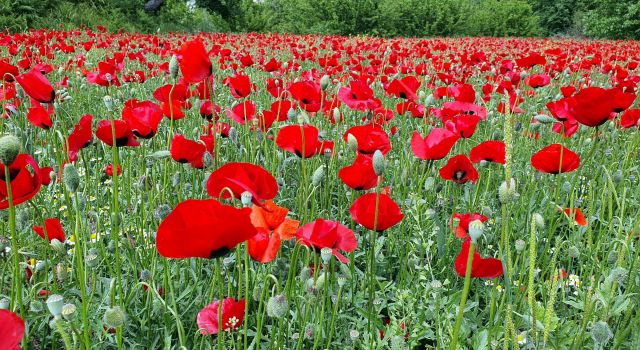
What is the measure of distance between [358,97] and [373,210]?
1.09 metres

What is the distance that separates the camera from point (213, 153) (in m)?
1.76

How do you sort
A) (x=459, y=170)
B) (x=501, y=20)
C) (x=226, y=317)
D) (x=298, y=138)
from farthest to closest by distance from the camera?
(x=501, y=20) → (x=459, y=170) → (x=298, y=138) → (x=226, y=317)

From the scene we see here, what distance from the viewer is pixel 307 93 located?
2.20 metres

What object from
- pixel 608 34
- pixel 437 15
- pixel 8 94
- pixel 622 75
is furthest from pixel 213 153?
pixel 608 34

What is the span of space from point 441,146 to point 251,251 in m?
0.72

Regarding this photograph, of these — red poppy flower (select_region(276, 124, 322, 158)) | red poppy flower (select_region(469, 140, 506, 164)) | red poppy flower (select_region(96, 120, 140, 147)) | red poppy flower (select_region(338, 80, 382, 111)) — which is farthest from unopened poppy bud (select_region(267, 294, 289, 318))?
red poppy flower (select_region(338, 80, 382, 111))

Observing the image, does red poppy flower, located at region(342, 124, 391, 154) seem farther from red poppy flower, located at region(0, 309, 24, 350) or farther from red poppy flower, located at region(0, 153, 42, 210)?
red poppy flower, located at region(0, 309, 24, 350)

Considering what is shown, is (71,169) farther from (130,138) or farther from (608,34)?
(608,34)

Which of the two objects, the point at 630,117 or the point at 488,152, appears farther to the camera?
the point at 630,117

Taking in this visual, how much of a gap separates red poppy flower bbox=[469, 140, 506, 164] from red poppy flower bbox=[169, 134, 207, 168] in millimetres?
918

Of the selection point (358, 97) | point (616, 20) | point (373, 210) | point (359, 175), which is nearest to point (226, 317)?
point (373, 210)

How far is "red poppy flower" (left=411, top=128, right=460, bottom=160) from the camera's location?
151 centimetres

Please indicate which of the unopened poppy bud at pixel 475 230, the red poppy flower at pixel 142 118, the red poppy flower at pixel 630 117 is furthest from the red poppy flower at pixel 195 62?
the red poppy flower at pixel 630 117

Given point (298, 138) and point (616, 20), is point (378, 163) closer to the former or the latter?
point (298, 138)
